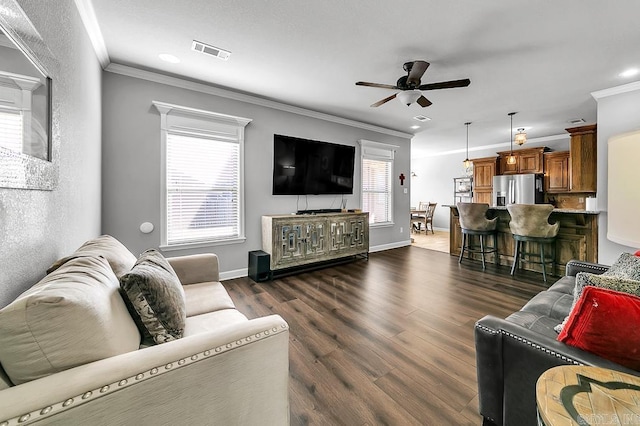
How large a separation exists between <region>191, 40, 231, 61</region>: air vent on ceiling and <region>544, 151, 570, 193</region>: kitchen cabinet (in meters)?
7.36

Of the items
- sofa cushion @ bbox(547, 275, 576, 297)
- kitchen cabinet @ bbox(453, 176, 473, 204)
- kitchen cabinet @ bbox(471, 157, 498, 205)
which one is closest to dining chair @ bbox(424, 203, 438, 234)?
kitchen cabinet @ bbox(453, 176, 473, 204)

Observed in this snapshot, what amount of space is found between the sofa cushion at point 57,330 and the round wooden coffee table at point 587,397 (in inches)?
52.4

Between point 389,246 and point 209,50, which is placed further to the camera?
point 389,246

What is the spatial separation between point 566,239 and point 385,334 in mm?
3491

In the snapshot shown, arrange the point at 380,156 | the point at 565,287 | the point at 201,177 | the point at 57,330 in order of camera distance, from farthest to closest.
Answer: the point at 380,156 < the point at 201,177 < the point at 565,287 < the point at 57,330

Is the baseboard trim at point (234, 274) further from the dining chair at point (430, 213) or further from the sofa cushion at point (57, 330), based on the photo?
the dining chair at point (430, 213)

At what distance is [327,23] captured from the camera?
7.37 ft

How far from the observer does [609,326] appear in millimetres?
935

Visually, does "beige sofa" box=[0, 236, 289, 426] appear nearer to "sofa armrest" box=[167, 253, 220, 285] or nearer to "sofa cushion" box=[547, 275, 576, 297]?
"sofa armrest" box=[167, 253, 220, 285]

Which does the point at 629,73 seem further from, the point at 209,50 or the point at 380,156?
the point at 209,50

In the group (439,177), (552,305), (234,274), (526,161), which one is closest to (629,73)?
(552,305)

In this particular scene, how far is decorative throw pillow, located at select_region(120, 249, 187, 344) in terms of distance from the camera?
3.58ft

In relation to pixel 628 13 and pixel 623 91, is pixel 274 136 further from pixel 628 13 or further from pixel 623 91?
pixel 623 91

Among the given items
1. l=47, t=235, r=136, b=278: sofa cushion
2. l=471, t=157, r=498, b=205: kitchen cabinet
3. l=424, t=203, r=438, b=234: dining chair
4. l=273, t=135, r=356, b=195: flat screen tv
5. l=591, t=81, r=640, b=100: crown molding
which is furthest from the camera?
l=424, t=203, r=438, b=234: dining chair
